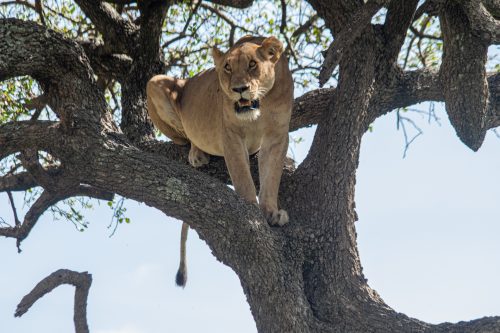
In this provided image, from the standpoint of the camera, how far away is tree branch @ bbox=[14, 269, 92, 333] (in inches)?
195

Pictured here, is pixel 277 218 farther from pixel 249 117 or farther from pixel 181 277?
pixel 181 277

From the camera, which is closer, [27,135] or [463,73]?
[27,135]

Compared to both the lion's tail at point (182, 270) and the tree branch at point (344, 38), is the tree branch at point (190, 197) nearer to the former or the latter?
the tree branch at point (344, 38)

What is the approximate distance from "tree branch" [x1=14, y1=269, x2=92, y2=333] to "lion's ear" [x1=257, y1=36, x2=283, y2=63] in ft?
6.25

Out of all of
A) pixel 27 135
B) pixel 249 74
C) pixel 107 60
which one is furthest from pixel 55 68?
pixel 107 60

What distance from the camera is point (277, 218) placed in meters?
4.98

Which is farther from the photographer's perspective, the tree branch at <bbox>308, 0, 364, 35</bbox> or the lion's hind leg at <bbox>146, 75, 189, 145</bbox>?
the lion's hind leg at <bbox>146, 75, 189, 145</bbox>

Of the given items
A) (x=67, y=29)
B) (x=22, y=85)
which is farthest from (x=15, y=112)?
(x=67, y=29)

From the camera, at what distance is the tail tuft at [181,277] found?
21.0ft

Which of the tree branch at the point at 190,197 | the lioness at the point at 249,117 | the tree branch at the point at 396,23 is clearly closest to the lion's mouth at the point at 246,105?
the lioness at the point at 249,117

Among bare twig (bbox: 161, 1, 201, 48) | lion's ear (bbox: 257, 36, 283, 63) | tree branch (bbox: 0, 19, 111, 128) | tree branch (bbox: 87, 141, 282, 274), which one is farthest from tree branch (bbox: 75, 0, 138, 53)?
tree branch (bbox: 87, 141, 282, 274)

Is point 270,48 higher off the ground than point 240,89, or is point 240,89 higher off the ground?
point 270,48

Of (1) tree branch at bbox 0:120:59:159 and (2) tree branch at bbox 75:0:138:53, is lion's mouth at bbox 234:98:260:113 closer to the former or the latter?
(1) tree branch at bbox 0:120:59:159

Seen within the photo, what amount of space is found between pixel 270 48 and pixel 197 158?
1.12 meters
